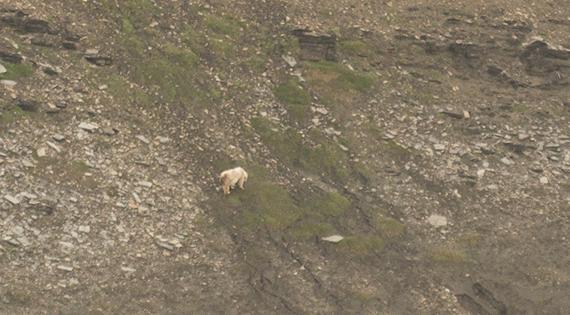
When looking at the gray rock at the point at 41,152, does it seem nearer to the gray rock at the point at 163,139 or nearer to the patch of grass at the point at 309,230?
the gray rock at the point at 163,139

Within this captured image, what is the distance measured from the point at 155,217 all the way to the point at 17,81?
8.64 m

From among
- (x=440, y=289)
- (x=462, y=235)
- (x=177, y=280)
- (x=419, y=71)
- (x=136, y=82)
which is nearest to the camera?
(x=177, y=280)

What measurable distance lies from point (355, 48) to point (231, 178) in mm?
12636

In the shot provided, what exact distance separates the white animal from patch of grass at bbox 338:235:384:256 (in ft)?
15.5

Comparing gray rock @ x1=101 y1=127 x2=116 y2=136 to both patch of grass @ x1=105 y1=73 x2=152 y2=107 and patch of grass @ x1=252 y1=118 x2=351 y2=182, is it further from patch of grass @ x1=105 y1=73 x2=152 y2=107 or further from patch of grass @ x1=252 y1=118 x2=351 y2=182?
patch of grass @ x1=252 y1=118 x2=351 y2=182

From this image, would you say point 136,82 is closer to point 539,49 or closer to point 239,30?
point 239,30

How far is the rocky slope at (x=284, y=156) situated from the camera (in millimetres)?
26969

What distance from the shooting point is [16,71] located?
32.0m

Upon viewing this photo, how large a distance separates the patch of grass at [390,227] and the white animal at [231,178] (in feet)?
19.0

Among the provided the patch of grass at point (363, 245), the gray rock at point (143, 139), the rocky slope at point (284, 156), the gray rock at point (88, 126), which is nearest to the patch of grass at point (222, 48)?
the rocky slope at point (284, 156)

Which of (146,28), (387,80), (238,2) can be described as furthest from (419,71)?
(146,28)

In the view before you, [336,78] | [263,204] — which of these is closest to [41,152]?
[263,204]

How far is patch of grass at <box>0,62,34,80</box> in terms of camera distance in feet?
104

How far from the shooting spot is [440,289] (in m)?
28.4
